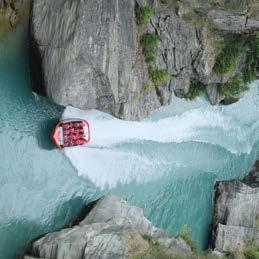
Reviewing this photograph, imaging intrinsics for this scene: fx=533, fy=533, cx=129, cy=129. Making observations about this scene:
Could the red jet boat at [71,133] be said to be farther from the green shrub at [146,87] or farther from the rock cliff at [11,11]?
the rock cliff at [11,11]

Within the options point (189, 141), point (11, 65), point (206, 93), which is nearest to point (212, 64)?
point (206, 93)

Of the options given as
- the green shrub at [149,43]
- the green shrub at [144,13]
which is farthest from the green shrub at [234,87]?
the green shrub at [144,13]

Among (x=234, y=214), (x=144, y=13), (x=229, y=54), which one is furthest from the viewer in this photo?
(x=234, y=214)

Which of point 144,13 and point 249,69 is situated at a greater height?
point 144,13

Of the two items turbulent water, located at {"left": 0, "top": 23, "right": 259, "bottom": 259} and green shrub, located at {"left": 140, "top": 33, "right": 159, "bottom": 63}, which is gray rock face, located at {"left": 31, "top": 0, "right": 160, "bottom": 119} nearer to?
green shrub, located at {"left": 140, "top": 33, "right": 159, "bottom": 63}

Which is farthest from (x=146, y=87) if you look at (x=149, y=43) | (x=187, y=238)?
(x=187, y=238)

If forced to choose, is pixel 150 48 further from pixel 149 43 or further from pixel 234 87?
pixel 234 87

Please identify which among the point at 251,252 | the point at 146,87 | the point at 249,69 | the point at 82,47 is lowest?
the point at 251,252
